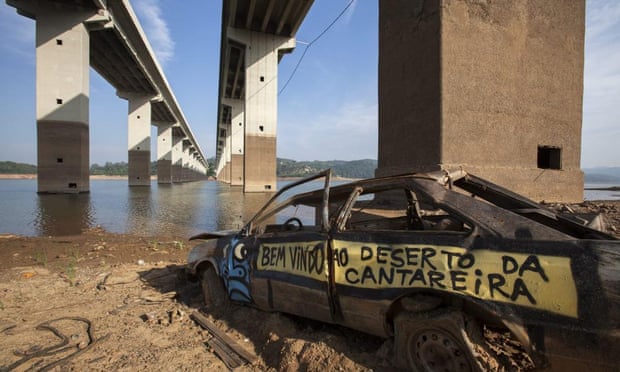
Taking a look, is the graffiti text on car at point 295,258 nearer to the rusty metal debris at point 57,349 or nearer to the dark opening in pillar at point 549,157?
the rusty metal debris at point 57,349

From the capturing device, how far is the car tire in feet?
6.28

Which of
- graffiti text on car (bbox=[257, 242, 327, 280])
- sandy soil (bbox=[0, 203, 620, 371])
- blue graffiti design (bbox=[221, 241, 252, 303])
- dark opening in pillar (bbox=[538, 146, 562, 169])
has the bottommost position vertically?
sandy soil (bbox=[0, 203, 620, 371])

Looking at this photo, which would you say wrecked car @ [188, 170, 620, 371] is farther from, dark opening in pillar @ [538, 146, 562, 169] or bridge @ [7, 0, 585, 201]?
dark opening in pillar @ [538, 146, 562, 169]

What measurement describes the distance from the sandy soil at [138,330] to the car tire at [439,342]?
0.75 ft

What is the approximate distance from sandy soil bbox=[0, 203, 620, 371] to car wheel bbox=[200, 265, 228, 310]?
0.52ft

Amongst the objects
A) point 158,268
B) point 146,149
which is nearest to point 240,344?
point 158,268

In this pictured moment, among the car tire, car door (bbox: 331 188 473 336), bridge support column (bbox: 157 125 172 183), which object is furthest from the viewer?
bridge support column (bbox: 157 125 172 183)

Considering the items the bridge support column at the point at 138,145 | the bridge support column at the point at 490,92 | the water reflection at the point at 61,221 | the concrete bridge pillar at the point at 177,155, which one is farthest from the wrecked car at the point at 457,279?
the concrete bridge pillar at the point at 177,155

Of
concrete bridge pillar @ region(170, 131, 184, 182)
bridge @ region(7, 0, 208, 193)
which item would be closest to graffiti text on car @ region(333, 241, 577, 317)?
bridge @ region(7, 0, 208, 193)

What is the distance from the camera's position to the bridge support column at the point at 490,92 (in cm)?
599

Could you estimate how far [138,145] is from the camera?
43188mm

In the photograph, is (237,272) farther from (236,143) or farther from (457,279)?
(236,143)

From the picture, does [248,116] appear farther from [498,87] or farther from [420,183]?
[420,183]

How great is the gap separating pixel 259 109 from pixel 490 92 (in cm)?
2409
